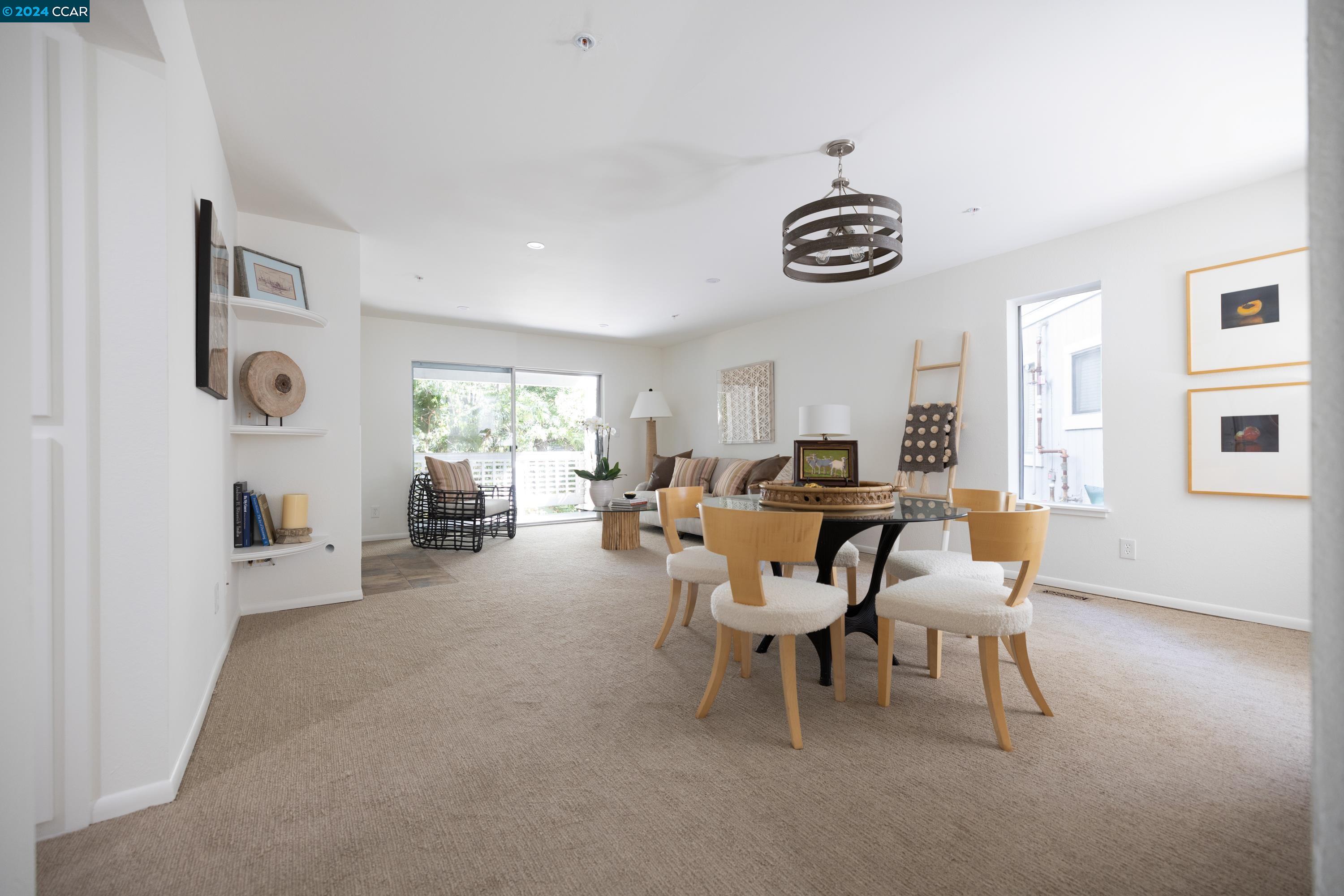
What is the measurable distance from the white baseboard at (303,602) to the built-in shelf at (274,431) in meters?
1.05

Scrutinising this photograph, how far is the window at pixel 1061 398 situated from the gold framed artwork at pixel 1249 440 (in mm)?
534

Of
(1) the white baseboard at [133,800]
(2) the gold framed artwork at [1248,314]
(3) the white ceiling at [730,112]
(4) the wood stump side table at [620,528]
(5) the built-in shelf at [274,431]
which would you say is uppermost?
(3) the white ceiling at [730,112]

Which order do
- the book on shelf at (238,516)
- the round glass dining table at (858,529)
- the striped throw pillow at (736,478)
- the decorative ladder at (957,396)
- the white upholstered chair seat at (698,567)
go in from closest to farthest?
the round glass dining table at (858,529)
the white upholstered chair seat at (698,567)
the book on shelf at (238,516)
the decorative ladder at (957,396)
the striped throw pillow at (736,478)

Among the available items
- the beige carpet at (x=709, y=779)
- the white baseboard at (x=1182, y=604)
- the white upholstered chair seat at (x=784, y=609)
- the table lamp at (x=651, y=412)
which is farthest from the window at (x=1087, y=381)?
the table lamp at (x=651, y=412)

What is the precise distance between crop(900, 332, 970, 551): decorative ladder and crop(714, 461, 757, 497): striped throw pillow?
1.70 meters

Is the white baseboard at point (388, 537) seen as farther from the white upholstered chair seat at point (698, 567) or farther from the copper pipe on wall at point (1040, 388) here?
the copper pipe on wall at point (1040, 388)

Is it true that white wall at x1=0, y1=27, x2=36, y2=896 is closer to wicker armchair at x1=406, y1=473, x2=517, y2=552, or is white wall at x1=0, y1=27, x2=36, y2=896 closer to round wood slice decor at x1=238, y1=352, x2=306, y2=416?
round wood slice decor at x1=238, y1=352, x2=306, y2=416

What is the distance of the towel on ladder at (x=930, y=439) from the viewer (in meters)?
4.62

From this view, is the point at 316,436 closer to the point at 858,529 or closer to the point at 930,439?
the point at 858,529

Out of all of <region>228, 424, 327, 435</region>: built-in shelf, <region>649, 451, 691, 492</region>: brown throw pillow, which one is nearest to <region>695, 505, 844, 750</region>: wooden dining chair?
<region>228, 424, 327, 435</region>: built-in shelf

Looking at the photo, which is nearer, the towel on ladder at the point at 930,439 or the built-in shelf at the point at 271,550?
the built-in shelf at the point at 271,550

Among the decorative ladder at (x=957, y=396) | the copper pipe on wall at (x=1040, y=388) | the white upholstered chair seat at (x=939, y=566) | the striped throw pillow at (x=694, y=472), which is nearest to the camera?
the white upholstered chair seat at (x=939, y=566)

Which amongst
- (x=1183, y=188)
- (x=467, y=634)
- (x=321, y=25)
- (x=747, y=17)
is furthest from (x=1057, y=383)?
(x=321, y=25)

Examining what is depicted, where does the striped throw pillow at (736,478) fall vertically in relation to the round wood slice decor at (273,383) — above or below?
below
